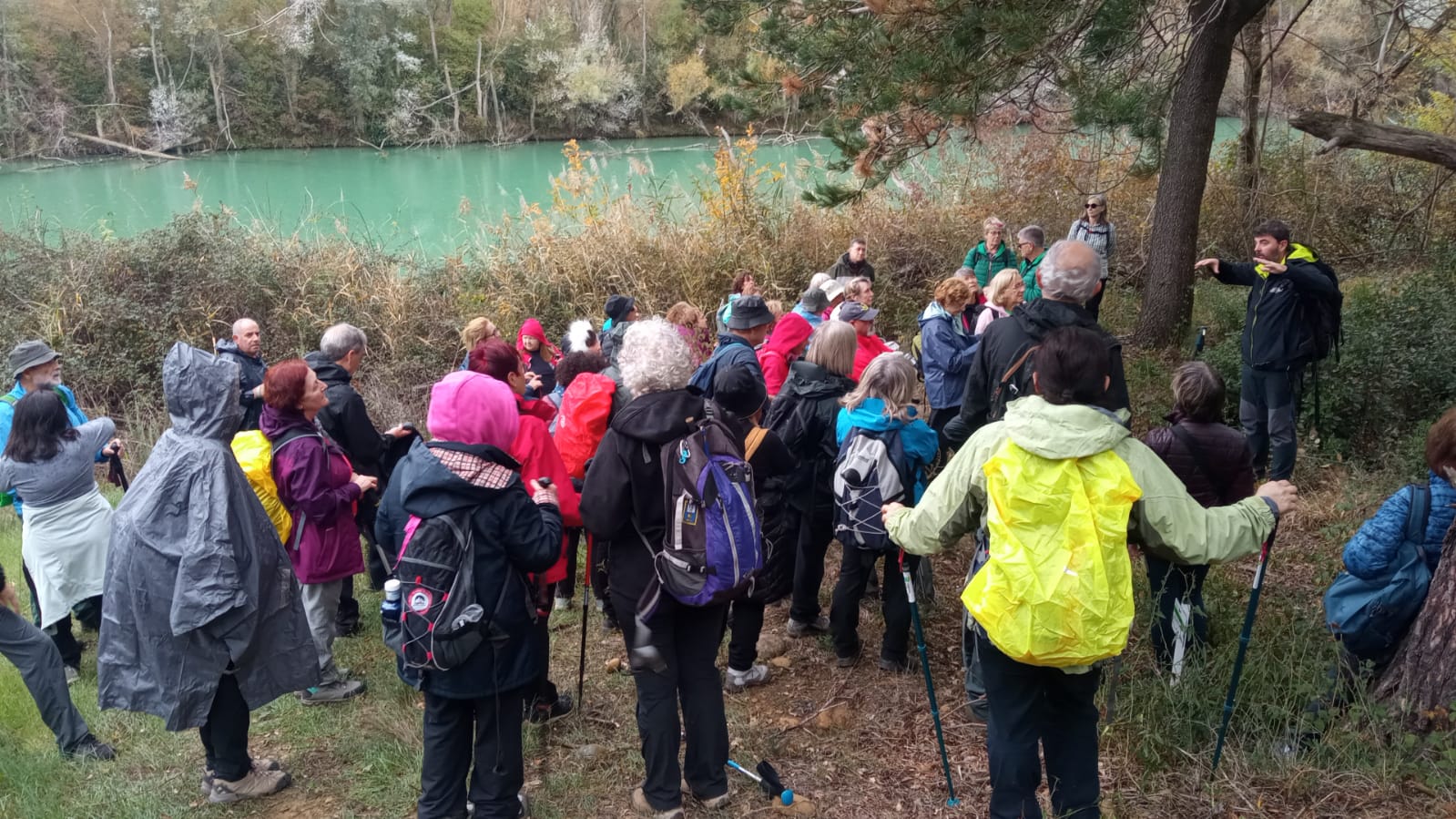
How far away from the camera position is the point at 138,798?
3.42 meters

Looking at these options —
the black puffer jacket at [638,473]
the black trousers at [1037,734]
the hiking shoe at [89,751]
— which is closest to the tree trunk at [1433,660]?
the black trousers at [1037,734]

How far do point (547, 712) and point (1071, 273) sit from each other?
275cm

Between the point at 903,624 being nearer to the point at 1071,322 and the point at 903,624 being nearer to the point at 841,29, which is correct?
the point at 1071,322

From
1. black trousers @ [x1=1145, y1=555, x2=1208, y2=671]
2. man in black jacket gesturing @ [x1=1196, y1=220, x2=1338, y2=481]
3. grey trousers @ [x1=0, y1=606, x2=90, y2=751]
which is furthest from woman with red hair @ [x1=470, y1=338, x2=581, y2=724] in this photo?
man in black jacket gesturing @ [x1=1196, y1=220, x2=1338, y2=481]

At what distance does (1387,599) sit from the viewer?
313cm

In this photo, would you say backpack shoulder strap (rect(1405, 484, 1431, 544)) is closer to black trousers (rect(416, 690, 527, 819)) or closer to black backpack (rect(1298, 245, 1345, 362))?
black backpack (rect(1298, 245, 1345, 362))

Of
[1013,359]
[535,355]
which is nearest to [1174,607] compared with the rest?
[1013,359]

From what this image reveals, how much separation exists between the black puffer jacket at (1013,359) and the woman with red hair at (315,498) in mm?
2629

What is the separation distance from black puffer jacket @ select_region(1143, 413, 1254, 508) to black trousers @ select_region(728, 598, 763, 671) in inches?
67.7

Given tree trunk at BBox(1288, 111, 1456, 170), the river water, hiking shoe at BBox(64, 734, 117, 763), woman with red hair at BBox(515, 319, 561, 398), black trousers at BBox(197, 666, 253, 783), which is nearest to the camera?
black trousers at BBox(197, 666, 253, 783)

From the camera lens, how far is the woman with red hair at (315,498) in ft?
12.5

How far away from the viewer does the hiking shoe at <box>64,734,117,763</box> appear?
378cm

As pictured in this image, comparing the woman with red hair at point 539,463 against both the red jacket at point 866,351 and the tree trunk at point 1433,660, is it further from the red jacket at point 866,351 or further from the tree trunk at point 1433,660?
the tree trunk at point 1433,660

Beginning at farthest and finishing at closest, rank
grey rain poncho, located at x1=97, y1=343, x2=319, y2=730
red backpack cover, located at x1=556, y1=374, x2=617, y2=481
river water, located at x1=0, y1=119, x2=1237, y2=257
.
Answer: river water, located at x1=0, y1=119, x2=1237, y2=257, red backpack cover, located at x1=556, y1=374, x2=617, y2=481, grey rain poncho, located at x1=97, y1=343, x2=319, y2=730
